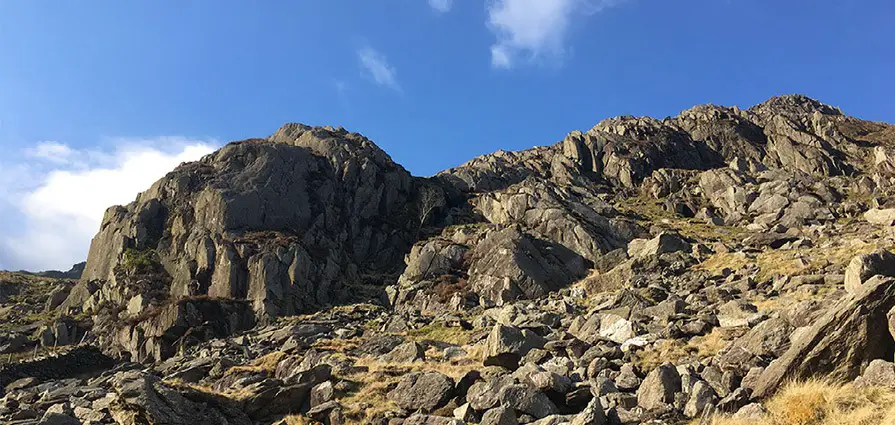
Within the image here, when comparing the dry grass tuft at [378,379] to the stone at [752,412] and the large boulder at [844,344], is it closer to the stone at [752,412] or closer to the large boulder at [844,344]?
the stone at [752,412]

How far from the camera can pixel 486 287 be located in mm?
54906

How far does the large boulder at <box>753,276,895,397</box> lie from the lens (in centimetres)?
1224

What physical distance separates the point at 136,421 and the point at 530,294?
41646mm

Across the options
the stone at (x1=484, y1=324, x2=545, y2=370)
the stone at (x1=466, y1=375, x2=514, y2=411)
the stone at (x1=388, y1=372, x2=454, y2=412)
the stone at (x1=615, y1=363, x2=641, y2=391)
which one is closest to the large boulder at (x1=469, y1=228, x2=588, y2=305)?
the stone at (x1=484, y1=324, x2=545, y2=370)

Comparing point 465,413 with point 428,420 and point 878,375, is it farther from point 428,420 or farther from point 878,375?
point 878,375

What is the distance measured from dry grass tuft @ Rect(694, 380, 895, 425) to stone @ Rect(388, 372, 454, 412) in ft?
29.3

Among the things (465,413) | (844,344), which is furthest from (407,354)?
(844,344)

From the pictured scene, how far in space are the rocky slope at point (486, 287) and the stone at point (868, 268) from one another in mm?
105

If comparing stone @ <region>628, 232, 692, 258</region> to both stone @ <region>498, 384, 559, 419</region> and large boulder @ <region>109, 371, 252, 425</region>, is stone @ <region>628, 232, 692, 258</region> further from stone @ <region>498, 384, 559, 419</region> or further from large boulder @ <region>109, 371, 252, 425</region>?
large boulder @ <region>109, 371, 252, 425</region>

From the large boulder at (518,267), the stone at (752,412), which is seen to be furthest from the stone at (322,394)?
the large boulder at (518,267)

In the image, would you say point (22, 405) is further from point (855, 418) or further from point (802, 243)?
point (802, 243)

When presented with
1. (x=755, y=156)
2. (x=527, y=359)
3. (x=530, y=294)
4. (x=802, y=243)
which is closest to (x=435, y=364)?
(x=527, y=359)

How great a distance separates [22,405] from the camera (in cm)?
2205

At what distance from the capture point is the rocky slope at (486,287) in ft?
51.5
